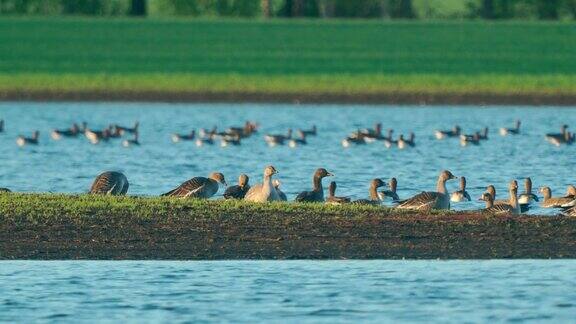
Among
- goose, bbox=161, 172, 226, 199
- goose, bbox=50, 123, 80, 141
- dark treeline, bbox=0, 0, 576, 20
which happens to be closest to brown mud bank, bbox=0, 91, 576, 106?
goose, bbox=50, 123, 80, 141

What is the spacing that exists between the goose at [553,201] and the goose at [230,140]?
14.3m

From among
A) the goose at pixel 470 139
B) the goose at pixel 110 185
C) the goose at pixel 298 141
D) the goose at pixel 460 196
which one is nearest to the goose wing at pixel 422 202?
the goose at pixel 460 196

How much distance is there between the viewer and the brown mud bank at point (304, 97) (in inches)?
2056

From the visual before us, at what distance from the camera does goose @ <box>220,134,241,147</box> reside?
38.0m

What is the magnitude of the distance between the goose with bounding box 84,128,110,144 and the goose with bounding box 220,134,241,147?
110 inches

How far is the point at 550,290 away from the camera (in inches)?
632

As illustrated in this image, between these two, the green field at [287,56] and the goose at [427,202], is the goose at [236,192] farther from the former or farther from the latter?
the green field at [287,56]

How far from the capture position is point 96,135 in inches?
1547

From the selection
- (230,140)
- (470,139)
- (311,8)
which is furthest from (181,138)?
(311,8)

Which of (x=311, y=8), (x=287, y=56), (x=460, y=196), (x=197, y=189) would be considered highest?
(x=197, y=189)

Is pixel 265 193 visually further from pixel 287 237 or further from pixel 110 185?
pixel 287 237

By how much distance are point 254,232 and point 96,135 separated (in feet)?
68.8

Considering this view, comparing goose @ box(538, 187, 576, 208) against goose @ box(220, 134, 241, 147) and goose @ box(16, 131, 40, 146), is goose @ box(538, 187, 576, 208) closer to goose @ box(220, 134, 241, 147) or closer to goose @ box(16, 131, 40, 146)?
goose @ box(220, 134, 241, 147)

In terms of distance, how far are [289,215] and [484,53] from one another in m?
47.3
